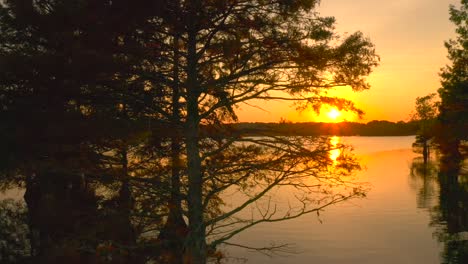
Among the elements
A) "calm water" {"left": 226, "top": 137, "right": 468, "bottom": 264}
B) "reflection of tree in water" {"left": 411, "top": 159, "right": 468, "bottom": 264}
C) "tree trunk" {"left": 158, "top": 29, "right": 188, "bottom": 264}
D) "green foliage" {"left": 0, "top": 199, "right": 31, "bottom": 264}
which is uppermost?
"tree trunk" {"left": 158, "top": 29, "right": 188, "bottom": 264}

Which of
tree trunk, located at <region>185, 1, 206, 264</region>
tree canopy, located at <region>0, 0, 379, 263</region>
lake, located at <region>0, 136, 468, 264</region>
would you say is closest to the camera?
tree canopy, located at <region>0, 0, 379, 263</region>

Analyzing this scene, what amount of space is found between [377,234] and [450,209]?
33.0ft

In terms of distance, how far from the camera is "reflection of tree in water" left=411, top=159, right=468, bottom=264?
2679 cm

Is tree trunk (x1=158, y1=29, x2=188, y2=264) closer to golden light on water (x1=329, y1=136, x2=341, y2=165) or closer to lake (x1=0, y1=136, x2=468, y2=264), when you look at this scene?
lake (x1=0, y1=136, x2=468, y2=264)

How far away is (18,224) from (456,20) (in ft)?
95.2

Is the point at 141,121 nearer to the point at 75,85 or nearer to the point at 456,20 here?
the point at 75,85

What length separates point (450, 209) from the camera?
129 feet

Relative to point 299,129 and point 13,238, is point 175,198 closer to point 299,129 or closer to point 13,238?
point 299,129

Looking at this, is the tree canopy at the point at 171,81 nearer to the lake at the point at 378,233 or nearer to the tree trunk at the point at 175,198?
the tree trunk at the point at 175,198

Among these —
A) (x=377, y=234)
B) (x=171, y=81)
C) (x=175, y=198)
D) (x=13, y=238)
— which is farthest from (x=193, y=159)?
(x=377, y=234)

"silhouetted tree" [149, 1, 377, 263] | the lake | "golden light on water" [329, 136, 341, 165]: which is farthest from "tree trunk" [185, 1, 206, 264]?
the lake

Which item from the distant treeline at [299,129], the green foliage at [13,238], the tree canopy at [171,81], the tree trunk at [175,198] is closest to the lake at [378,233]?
the distant treeline at [299,129]

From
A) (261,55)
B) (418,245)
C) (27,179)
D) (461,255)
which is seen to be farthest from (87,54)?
(418,245)

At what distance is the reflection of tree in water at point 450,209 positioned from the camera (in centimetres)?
2679
